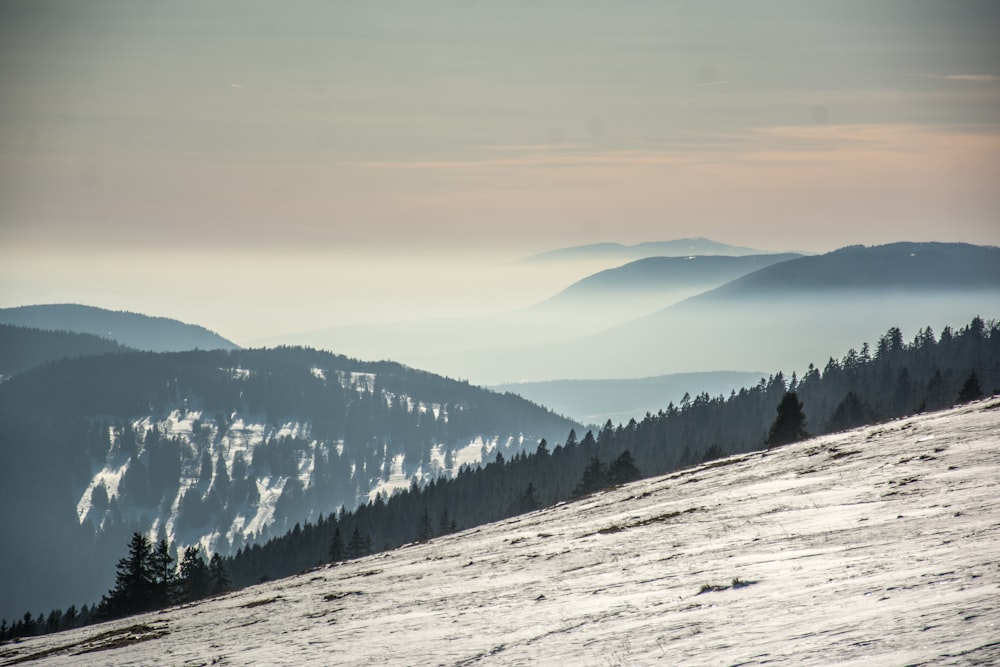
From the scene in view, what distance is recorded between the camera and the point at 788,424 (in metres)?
65.9

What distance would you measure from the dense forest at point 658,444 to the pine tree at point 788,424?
35.3m

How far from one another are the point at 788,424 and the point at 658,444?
8405 centimetres

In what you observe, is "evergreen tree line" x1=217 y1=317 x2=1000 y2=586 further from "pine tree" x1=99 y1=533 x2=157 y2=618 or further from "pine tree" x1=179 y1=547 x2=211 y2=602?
"pine tree" x1=99 y1=533 x2=157 y2=618

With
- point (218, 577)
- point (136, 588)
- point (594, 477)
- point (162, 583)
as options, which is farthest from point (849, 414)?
point (136, 588)

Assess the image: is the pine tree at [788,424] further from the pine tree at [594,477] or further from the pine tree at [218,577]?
the pine tree at [218,577]

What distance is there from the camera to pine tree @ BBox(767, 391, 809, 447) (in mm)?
65188

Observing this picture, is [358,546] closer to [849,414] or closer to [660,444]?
[849,414]

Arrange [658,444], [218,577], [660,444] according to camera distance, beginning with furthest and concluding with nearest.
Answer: [658,444], [660,444], [218,577]

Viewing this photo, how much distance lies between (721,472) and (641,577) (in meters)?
24.0

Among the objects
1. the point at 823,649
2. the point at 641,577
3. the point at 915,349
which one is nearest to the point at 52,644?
the point at 641,577

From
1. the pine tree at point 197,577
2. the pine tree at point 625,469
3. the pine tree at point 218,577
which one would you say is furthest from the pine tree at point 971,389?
the pine tree at point 197,577

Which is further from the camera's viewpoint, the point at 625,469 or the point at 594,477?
the point at 594,477

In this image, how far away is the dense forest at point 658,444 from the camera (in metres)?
119

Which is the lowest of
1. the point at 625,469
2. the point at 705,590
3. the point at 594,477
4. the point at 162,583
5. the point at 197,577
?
the point at 197,577
